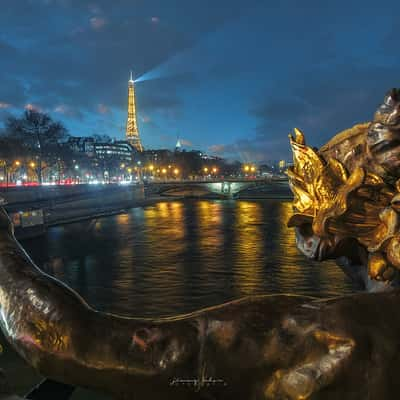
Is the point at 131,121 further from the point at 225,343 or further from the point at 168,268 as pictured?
the point at 225,343

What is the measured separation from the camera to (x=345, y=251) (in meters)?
1.27

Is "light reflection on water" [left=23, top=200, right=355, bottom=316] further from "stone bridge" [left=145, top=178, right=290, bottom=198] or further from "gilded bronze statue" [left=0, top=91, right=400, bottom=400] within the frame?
"stone bridge" [left=145, top=178, right=290, bottom=198]

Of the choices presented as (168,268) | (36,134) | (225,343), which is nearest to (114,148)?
(36,134)

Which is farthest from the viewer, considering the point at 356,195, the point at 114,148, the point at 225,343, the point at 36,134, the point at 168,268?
the point at 114,148

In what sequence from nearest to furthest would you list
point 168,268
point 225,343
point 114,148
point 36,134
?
point 225,343 < point 168,268 < point 36,134 < point 114,148

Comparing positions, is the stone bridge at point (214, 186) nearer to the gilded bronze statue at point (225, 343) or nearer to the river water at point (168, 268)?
the river water at point (168, 268)

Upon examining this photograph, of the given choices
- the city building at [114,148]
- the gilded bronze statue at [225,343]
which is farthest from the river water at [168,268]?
the city building at [114,148]

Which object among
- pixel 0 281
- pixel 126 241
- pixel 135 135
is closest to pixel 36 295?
pixel 0 281

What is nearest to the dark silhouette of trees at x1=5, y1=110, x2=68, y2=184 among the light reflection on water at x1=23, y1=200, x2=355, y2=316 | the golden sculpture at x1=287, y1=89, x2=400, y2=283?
the light reflection on water at x1=23, y1=200, x2=355, y2=316

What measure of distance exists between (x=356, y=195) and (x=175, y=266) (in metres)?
15.3

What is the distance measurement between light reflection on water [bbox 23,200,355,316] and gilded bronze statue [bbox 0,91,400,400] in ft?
32.2

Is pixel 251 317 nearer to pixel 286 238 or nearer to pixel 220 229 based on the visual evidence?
pixel 286 238

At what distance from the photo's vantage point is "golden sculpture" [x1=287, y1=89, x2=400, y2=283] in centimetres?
109

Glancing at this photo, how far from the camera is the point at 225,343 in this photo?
952 millimetres
